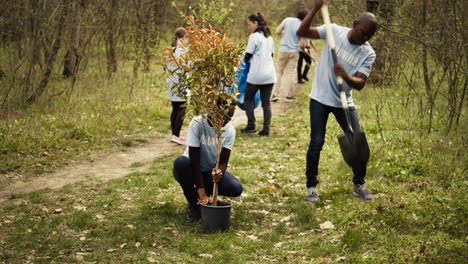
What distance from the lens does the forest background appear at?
5.86m

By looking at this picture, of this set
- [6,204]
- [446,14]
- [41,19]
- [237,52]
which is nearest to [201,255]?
[237,52]

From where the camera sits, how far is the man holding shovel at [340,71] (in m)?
5.05

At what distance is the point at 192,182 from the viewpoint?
5309 millimetres

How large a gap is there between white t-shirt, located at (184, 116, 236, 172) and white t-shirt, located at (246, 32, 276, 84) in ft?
13.7

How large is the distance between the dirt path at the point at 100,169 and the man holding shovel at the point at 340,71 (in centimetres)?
270

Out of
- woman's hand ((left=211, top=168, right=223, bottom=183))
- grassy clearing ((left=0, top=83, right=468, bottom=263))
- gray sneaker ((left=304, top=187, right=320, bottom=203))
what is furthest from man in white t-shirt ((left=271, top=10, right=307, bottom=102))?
woman's hand ((left=211, top=168, right=223, bottom=183))

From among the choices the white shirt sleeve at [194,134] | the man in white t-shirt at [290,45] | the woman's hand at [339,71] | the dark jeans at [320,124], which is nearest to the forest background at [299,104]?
the dark jeans at [320,124]

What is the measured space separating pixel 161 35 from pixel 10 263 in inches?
579

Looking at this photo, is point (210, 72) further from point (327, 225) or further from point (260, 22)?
point (260, 22)

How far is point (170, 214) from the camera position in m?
5.62

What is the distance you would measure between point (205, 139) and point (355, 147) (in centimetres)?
153

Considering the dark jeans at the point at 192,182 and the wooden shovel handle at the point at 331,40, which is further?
the dark jeans at the point at 192,182

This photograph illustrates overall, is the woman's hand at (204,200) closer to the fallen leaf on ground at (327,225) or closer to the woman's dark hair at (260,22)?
the fallen leaf on ground at (327,225)

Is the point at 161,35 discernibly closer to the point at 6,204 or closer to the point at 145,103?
the point at 145,103
